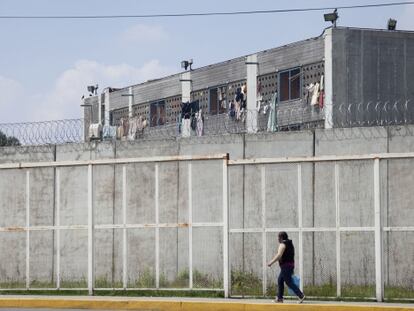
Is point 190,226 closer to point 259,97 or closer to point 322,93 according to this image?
point 322,93

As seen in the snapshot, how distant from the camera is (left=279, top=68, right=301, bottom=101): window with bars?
38781 mm

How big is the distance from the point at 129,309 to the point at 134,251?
3158 mm

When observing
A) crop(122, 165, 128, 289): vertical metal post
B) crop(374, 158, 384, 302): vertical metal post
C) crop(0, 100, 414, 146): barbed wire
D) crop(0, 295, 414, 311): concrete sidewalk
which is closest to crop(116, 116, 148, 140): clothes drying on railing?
crop(0, 100, 414, 146): barbed wire

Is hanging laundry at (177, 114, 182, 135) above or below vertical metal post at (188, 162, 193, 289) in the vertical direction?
above

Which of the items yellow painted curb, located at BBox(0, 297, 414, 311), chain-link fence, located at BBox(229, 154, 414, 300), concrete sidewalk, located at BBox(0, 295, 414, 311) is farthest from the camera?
chain-link fence, located at BBox(229, 154, 414, 300)

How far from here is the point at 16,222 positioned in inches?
901

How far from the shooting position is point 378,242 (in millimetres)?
17578

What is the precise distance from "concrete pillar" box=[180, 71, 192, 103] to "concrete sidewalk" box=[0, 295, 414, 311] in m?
26.5

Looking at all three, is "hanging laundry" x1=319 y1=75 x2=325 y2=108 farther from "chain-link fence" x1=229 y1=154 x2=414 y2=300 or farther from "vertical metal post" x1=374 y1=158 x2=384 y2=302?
"vertical metal post" x1=374 y1=158 x2=384 y2=302

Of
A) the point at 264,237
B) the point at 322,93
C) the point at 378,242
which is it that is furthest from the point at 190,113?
the point at 378,242

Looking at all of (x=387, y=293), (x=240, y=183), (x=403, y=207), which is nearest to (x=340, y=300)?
(x=387, y=293)

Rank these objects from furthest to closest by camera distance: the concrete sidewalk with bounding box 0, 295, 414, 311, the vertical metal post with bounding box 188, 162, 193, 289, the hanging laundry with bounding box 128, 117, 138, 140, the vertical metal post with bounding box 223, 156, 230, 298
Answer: the hanging laundry with bounding box 128, 117, 138, 140, the vertical metal post with bounding box 188, 162, 193, 289, the vertical metal post with bounding box 223, 156, 230, 298, the concrete sidewalk with bounding box 0, 295, 414, 311

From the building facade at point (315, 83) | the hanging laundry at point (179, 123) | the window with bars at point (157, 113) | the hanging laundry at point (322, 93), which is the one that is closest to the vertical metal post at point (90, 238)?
the building facade at point (315, 83)

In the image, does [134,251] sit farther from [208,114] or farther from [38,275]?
[208,114]
